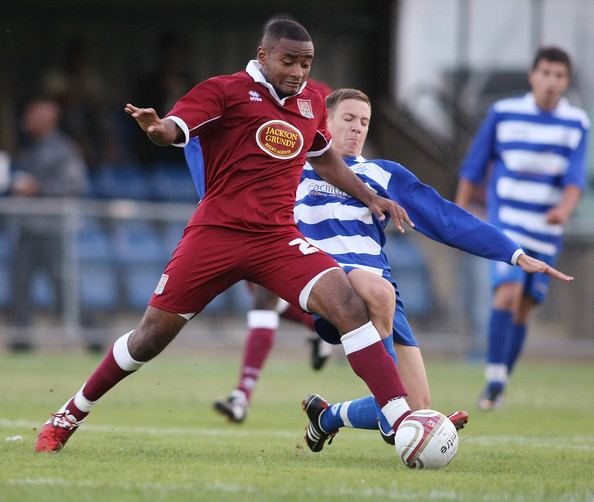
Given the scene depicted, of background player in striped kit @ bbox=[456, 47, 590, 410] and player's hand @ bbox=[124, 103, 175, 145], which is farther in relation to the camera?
background player in striped kit @ bbox=[456, 47, 590, 410]

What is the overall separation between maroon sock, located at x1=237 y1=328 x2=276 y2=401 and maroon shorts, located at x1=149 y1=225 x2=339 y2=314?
8.22 ft

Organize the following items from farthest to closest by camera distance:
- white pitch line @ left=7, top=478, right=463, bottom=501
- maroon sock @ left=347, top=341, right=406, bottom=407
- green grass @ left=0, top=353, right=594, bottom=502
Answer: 1. maroon sock @ left=347, top=341, right=406, bottom=407
2. green grass @ left=0, top=353, right=594, bottom=502
3. white pitch line @ left=7, top=478, right=463, bottom=501

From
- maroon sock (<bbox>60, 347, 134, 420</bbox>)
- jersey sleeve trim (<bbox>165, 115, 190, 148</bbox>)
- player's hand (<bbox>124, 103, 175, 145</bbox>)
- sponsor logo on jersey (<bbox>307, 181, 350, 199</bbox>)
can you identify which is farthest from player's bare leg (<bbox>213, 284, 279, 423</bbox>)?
player's hand (<bbox>124, 103, 175, 145</bbox>)

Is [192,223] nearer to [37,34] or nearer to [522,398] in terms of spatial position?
[522,398]

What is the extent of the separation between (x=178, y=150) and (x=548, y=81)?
33.9ft

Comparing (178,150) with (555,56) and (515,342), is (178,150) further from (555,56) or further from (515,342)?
(555,56)

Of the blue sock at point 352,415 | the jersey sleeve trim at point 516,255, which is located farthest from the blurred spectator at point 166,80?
the jersey sleeve trim at point 516,255

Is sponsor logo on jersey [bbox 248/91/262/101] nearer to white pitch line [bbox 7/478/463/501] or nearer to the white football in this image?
the white football

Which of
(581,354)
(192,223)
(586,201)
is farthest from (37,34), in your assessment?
(192,223)

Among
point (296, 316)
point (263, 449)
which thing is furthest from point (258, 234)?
point (296, 316)

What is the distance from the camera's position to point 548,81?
32.5ft

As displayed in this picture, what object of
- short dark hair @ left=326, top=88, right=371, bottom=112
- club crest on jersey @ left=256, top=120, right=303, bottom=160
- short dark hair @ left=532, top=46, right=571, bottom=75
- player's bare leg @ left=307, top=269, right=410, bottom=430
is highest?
short dark hair @ left=326, top=88, right=371, bottom=112

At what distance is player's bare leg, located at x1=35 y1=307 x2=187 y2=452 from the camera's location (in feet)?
19.6

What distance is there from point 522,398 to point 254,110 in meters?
5.71
